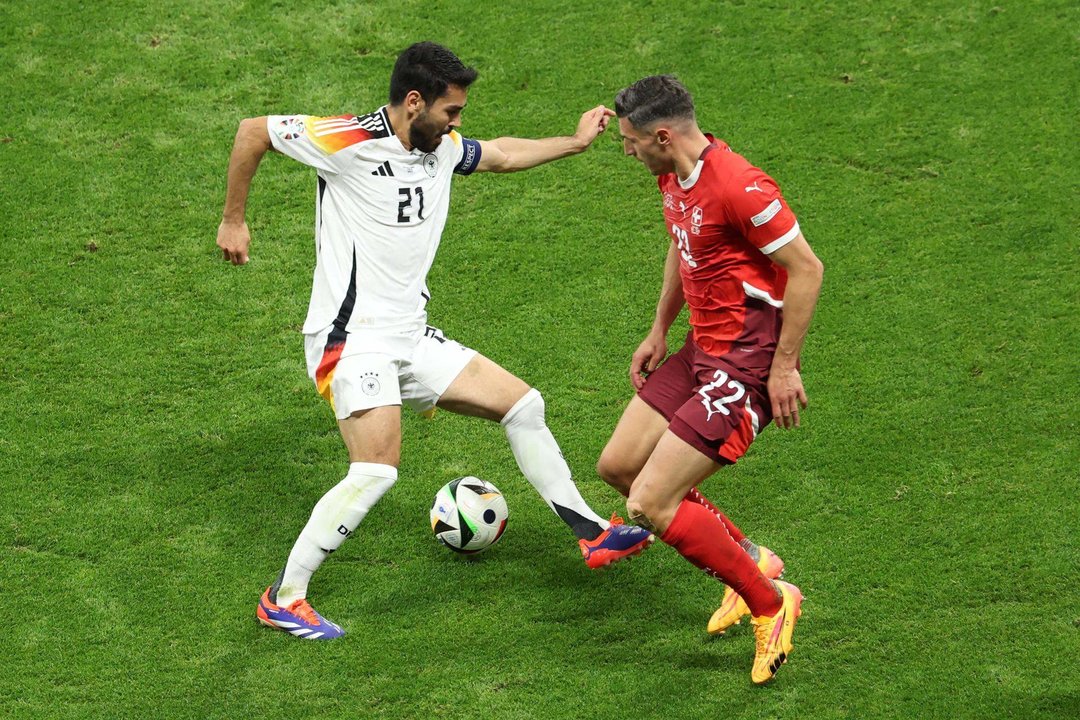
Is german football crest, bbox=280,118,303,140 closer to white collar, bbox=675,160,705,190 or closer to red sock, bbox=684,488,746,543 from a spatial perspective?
white collar, bbox=675,160,705,190

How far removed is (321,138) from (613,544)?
2.32m

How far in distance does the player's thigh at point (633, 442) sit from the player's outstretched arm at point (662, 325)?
194 mm

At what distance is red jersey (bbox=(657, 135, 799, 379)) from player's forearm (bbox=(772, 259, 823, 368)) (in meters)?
0.14

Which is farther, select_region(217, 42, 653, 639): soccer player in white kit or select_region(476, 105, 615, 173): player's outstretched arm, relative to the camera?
select_region(476, 105, 615, 173): player's outstretched arm

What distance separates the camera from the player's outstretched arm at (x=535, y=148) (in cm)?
652

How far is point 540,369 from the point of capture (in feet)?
25.0

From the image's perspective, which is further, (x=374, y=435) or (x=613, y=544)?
(x=613, y=544)

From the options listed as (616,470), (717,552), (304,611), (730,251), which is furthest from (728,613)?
(304,611)

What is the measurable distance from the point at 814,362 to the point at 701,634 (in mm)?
Answer: 2110

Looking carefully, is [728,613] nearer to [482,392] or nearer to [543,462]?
[543,462]

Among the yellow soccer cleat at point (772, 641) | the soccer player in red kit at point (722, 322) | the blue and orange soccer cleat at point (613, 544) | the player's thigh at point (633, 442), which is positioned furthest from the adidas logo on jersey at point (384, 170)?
the yellow soccer cleat at point (772, 641)

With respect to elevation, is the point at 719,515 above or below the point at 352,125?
below

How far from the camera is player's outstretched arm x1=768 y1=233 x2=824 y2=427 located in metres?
5.33

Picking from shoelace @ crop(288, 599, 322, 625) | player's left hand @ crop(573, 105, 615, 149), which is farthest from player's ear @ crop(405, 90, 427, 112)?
shoelace @ crop(288, 599, 322, 625)
